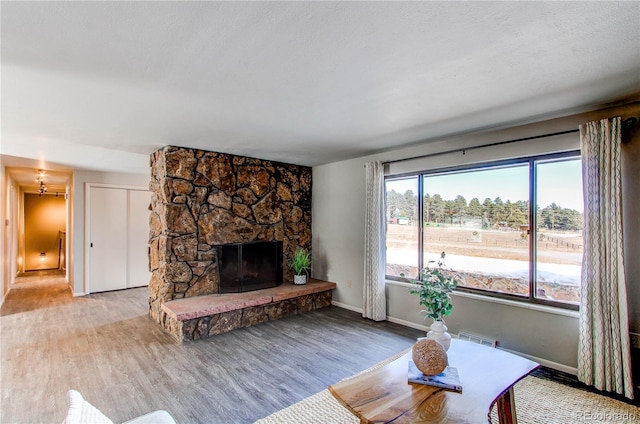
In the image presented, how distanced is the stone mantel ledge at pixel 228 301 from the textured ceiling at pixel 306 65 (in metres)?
2.04

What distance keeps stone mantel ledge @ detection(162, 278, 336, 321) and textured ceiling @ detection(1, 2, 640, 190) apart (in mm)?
2037

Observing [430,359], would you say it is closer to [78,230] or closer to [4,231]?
[78,230]

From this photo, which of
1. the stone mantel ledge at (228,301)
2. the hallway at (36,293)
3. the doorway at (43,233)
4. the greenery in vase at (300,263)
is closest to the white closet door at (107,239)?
the hallway at (36,293)

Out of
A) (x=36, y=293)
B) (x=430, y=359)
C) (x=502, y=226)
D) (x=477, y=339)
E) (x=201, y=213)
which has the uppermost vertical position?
(x=201, y=213)

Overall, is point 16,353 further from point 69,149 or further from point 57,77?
point 57,77

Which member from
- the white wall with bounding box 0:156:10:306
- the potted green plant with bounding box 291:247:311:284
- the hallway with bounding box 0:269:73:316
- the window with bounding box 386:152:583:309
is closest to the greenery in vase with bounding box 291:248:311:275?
the potted green plant with bounding box 291:247:311:284

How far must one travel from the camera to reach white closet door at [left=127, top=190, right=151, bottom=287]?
636cm

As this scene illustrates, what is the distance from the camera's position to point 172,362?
120 inches

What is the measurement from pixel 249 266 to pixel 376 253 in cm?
189

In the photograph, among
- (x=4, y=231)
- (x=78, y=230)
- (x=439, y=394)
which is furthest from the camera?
(x=78, y=230)

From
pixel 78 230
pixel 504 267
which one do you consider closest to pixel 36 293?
pixel 78 230

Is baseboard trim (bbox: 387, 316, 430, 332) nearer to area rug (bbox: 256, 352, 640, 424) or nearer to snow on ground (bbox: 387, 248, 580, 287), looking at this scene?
snow on ground (bbox: 387, 248, 580, 287)

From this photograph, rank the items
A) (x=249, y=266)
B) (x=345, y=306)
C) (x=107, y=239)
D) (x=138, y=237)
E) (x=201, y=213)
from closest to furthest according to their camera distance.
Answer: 1. (x=201, y=213)
2. (x=249, y=266)
3. (x=345, y=306)
4. (x=107, y=239)
5. (x=138, y=237)

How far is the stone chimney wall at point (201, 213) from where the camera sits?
13.1 ft
